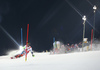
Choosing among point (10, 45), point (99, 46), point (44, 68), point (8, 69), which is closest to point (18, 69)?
point (8, 69)

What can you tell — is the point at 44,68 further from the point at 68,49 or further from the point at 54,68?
the point at 68,49

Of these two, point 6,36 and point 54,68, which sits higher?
point 6,36

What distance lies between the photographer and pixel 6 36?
25781 millimetres

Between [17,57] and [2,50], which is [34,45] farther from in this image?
[17,57]

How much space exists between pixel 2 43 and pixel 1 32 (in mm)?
1925

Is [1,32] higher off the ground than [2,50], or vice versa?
Answer: [1,32]

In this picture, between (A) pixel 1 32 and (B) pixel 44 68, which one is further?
(A) pixel 1 32

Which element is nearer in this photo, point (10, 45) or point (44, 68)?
point (44, 68)

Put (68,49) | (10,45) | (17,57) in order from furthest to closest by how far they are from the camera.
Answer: (10,45), (68,49), (17,57)

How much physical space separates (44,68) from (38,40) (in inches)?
977

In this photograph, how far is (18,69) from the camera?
4.07m

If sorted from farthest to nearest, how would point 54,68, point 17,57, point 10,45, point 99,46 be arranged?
point 10,45 < point 99,46 < point 17,57 < point 54,68

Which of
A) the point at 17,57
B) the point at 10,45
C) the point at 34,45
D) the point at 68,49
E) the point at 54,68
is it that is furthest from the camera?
the point at 34,45

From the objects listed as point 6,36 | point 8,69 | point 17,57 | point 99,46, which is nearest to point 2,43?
point 6,36
